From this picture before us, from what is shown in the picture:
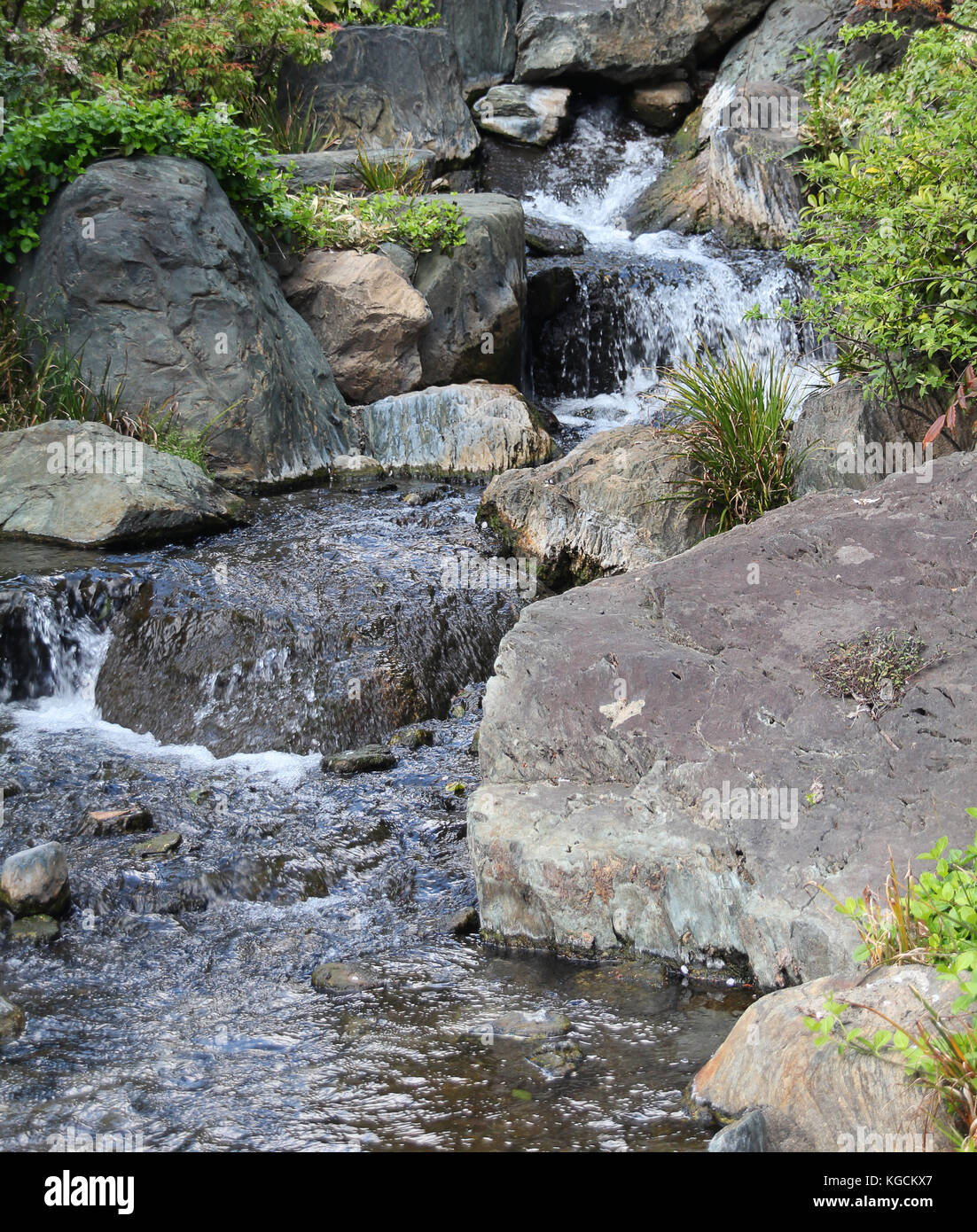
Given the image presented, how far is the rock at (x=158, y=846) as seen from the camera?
503 cm

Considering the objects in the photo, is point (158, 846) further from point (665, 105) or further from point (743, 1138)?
point (665, 105)

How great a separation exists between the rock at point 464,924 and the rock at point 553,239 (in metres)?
11.0

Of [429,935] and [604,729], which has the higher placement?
[604,729]

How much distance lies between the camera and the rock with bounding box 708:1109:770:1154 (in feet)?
9.66

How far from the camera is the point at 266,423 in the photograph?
971 cm

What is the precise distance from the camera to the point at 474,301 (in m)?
11.9

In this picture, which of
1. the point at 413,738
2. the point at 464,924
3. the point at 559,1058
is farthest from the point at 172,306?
the point at 559,1058

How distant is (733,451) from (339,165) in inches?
287

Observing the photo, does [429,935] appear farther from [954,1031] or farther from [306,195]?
[306,195]

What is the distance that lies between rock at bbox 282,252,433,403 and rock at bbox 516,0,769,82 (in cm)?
859

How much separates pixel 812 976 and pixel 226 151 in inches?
362

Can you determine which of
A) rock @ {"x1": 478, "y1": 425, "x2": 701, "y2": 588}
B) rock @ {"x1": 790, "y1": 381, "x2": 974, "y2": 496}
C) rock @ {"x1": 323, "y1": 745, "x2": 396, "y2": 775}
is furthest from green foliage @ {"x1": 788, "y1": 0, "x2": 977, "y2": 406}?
rock @ {"x1": 323, "y1": 745, "x2": 396, "y2": 775}

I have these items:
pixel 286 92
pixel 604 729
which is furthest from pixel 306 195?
pixel 604 729

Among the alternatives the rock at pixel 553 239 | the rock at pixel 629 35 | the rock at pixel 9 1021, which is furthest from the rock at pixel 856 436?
the rock at pixel 629 35
